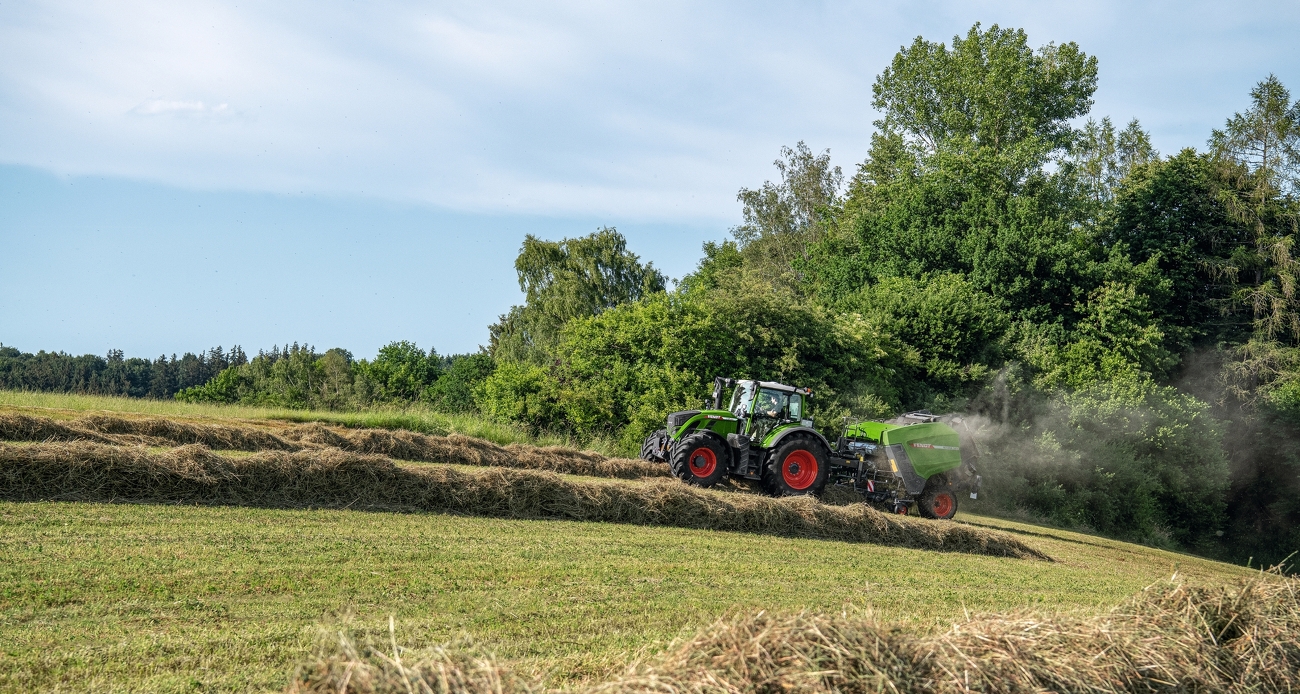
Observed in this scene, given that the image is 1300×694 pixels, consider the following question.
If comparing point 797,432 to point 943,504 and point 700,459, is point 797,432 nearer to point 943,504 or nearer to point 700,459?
point 700,459

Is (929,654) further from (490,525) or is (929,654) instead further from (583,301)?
(583,301)

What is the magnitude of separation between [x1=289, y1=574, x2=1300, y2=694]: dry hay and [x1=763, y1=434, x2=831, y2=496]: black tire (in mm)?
11030

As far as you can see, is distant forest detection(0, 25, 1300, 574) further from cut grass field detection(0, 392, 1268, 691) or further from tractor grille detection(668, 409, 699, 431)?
cut grass field detection(0, 392, 1268, 691)

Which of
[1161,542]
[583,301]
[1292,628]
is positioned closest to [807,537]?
[1292,628]

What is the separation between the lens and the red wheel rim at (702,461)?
15.8 meters

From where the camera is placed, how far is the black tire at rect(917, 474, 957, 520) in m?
17.2

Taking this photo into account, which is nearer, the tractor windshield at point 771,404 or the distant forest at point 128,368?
the tractor windshield at point 771,404

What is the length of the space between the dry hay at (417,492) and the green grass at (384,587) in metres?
0.54

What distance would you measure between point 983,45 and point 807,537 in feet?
116

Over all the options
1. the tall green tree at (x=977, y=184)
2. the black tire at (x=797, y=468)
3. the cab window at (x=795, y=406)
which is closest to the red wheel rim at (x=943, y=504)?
the black tire at (x=797, y=468)

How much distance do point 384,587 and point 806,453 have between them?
34.1ft

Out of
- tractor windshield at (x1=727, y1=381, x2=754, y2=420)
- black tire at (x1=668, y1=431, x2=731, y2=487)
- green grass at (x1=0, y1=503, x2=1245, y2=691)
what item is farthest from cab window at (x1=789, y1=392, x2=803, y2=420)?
green grass at (x1=0, y1=503, x2=1245, y2=691)

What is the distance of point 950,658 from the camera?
3.54 m

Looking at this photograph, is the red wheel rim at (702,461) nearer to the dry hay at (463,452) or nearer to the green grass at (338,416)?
the dry hay at (463,452)
